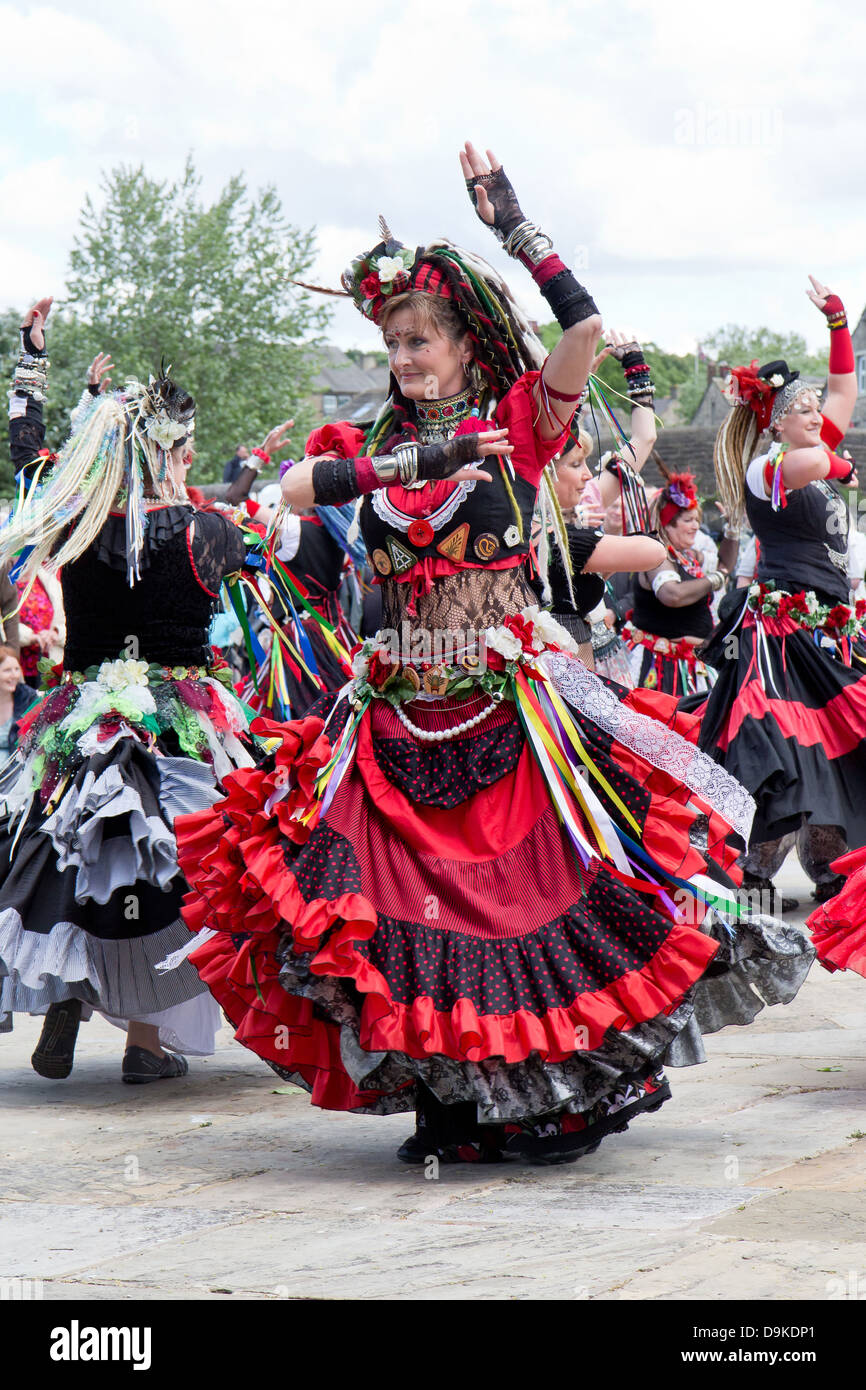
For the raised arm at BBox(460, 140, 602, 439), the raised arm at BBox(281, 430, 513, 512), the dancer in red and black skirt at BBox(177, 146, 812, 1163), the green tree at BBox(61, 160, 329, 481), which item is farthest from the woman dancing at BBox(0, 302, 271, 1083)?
the green tree at BBox(61, 160, 329, 481)

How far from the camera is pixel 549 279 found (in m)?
3.85

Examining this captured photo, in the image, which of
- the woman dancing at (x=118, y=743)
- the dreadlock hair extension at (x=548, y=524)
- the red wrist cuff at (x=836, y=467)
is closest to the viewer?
the dreadlock hair extension at (x=548, y=524)

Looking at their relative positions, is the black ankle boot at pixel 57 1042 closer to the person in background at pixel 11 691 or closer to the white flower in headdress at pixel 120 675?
the white flower in headdress at pixel 120 675

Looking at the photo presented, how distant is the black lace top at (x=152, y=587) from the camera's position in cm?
510

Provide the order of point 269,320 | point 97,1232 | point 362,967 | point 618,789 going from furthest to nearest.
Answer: point 269,320, point 618,789, point 362,967, point 97,1232

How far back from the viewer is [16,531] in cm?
505

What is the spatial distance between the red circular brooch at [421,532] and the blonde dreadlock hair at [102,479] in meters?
1.31

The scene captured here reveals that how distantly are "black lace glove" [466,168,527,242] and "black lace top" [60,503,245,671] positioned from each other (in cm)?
162

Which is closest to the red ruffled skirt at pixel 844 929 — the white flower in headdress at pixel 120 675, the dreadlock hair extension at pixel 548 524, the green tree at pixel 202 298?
the dreadlock hair extension at pixel 548 524

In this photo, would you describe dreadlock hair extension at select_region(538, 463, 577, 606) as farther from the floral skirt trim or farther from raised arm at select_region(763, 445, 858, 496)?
the floral skirt trim
